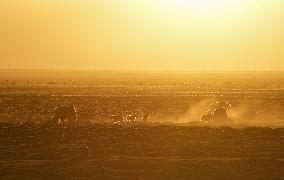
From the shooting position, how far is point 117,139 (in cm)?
2147

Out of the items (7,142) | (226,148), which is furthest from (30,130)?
(226,148)

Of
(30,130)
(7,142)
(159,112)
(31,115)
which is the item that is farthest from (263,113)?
(7,142)

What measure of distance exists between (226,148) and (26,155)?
6125 millimetres

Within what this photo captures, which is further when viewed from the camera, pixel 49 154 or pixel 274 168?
pixel 49 154

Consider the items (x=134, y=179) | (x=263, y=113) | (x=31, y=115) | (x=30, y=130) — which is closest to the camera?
(x=134, y=179)

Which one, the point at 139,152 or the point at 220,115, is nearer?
the point at 139,152

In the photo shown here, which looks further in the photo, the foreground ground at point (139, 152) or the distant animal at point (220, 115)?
the distant animal at point (220, 115)

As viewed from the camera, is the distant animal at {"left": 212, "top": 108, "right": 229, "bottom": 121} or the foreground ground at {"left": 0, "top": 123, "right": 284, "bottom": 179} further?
the distant animal at {"left": 212, "top": 108, "right": 229, "bottom": 121}

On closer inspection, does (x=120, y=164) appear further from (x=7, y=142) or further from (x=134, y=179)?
(x=7, y=142)

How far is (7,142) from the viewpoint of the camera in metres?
20.5

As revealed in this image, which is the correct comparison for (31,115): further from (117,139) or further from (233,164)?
(233,164)

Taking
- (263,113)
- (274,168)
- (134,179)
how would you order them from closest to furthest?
(134,179) < (274,168) < (263,113)

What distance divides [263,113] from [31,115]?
15.3 metres

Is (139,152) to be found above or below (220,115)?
above
